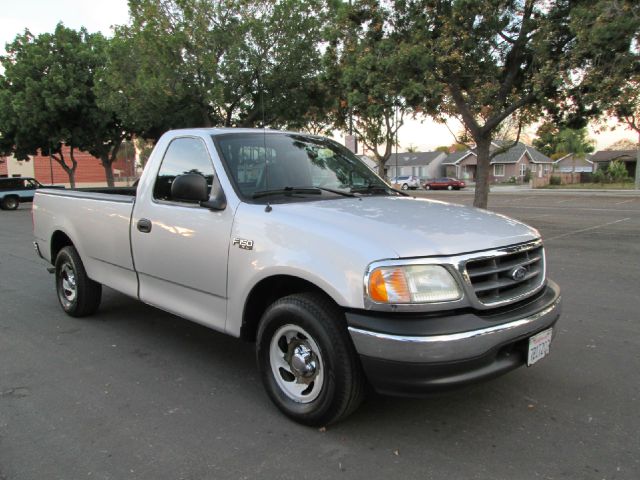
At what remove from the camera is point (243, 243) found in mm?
3355

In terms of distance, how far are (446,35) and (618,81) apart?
14.0 feet

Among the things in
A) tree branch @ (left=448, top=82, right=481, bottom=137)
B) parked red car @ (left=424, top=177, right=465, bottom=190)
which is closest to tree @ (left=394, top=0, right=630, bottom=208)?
tree branch @ (left=448, top=82, right=481, bottom=137)

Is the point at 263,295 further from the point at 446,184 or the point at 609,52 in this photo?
the point at 446,184

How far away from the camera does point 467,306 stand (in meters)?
2.77

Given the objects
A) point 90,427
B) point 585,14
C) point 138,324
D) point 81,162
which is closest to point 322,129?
point 585,14

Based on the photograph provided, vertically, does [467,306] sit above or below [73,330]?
above

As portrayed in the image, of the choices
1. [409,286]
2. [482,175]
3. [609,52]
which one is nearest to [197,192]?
[409,286]

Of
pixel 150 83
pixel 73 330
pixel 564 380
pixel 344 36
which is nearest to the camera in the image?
pixel 564 380

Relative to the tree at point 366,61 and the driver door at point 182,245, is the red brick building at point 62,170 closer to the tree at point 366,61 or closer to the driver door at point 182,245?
the tree at point 366,61

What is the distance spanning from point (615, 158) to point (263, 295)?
273 feet

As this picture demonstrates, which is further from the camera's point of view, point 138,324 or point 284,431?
point 138,324

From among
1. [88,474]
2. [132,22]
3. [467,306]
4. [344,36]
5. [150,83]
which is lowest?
[88,474]

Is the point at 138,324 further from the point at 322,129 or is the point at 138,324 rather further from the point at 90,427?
the point at 322,129

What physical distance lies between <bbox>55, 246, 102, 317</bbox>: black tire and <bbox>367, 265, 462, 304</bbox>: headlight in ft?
12.2
